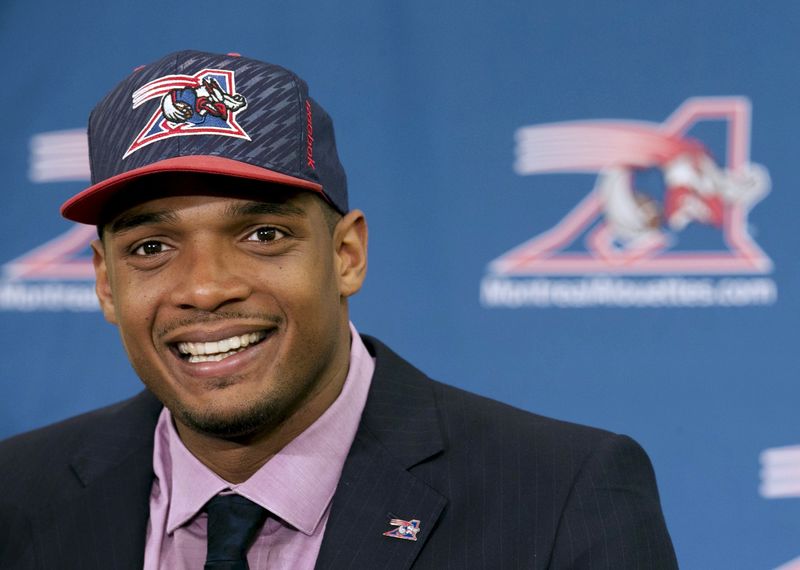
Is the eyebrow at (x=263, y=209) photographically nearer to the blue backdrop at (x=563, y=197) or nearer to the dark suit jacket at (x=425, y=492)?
the dark suit jacket at (x=425, y=492)

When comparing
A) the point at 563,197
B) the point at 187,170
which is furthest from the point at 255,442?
the point at 563,197

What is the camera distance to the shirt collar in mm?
1631

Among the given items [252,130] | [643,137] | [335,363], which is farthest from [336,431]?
[643,137]

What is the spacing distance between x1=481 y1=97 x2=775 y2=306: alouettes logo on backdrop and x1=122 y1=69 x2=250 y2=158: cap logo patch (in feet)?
3.47

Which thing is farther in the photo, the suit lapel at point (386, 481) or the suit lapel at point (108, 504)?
the suit lapel at point (108, 504)

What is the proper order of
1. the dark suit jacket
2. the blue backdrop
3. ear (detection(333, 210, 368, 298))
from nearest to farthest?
the dark suit jacket
ear (detection(333, 210, 368, 298))
the blue backdrop

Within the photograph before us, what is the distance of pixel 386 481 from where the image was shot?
165 centimetres

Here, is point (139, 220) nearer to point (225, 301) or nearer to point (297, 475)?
point (225, 301)

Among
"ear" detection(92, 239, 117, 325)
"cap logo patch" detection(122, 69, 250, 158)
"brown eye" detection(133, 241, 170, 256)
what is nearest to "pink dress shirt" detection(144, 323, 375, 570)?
"ear" detection(92, 239, 117, 325)

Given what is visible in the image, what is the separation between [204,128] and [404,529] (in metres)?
0.60

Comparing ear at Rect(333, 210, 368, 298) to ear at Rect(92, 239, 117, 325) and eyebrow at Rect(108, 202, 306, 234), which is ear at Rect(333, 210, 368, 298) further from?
ear at Rect(92, 239, 117, 325)

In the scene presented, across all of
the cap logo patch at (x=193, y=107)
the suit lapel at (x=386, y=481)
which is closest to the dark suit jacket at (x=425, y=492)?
the suit lapel at (x=386, y=481)

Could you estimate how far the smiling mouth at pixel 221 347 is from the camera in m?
1.55

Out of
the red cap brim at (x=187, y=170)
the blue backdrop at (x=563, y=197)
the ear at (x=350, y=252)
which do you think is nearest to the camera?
the red cap brim at (x=187, y=170)
